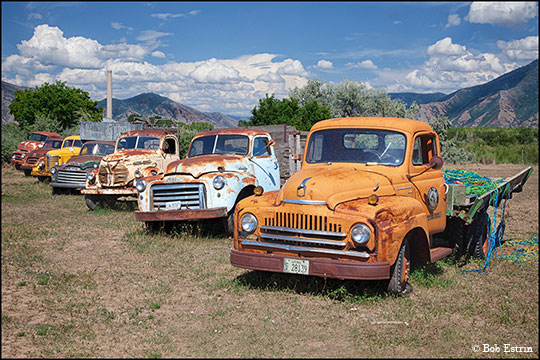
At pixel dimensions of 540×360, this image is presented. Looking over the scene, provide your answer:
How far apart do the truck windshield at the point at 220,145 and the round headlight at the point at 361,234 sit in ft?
18.9

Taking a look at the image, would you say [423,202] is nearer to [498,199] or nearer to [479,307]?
[479,307]

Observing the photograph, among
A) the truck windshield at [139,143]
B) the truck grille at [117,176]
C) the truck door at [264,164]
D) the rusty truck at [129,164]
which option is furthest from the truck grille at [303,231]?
the truck windshield at [139,143]

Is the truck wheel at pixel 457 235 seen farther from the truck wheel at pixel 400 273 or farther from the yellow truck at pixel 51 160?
the yellow truck at pixel 51 160

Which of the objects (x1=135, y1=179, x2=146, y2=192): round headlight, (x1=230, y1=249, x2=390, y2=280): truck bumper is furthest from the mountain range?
(x1=230, y1=249, x2=390, y2=280): truck bumper

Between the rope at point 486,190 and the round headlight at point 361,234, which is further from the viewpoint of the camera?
the rope at point 486,190

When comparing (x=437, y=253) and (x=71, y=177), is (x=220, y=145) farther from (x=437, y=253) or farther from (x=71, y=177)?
(x=71, y=177)

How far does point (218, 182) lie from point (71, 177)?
9.03m

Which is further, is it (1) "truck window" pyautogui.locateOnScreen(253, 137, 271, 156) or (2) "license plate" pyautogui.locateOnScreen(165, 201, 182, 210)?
(1) "truck window" pyautogui.locateOnScreen(253, 137, 271, 156)

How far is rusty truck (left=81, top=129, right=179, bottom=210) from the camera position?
13.8 m

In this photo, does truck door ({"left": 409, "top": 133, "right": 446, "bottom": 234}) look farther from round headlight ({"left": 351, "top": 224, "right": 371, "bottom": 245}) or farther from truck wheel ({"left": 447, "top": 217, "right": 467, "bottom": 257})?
round headlight ({"left": 351, "top": 224, "right": 371, "bottom": 245})

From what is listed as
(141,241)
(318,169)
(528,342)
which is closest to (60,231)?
(141,241)

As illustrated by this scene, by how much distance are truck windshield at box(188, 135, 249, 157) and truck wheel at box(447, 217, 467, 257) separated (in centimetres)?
465

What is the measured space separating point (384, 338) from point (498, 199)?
458cm

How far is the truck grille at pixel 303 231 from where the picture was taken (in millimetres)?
5902
